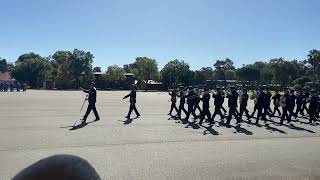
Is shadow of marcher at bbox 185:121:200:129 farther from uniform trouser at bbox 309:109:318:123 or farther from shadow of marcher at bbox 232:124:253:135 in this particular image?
uniform trouser at bbox 309:109:318:123

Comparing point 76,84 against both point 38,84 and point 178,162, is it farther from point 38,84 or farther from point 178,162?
point 178,162

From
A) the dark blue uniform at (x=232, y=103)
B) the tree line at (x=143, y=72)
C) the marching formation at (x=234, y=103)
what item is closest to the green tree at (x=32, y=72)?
the tree line at (x=143, y=72)

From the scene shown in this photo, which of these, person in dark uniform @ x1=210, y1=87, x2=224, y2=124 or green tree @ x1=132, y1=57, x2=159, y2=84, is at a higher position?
green tree @ x1=132, y1=57, x2=159, y2=84

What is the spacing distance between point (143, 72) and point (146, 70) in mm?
940

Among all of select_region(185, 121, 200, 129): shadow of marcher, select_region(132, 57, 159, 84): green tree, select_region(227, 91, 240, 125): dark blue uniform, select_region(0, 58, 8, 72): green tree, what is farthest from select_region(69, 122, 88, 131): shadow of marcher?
select_region(0, 58, 8, 72): green tree

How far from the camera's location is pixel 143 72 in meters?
115

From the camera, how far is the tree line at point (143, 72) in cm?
9675

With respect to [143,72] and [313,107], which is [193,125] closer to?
A: [313,107]

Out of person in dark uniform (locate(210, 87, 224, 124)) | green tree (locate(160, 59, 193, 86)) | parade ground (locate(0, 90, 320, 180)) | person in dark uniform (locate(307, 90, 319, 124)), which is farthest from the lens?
green tree (locate(160, 59, 193, 86))

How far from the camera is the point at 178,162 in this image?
31.9 feet

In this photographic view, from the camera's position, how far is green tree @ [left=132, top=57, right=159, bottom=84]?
115 metres

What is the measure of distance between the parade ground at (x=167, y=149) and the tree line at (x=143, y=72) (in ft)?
267

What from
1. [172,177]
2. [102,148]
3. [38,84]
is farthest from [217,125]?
[38,84]

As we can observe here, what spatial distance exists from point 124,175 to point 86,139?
4.88 m
